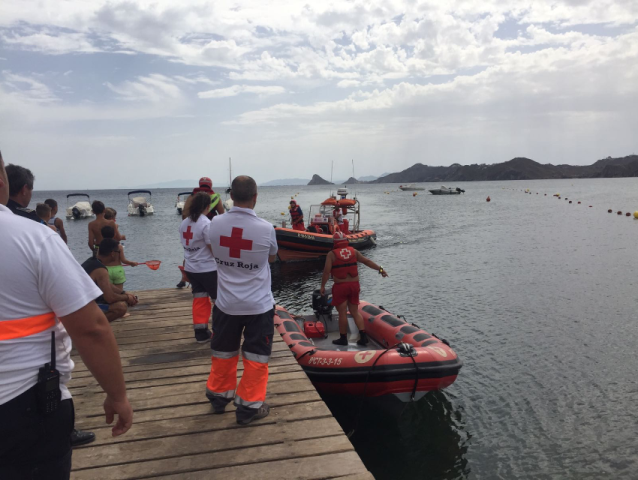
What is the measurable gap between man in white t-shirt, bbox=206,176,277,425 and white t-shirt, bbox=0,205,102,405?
1.92m

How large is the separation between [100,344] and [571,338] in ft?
33.3

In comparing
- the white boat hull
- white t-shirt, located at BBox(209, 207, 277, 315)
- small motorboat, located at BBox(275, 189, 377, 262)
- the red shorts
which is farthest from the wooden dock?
the white boat hull

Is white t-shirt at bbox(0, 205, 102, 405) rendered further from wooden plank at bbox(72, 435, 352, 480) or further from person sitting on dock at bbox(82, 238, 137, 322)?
person sitting on dock at bbox(82, 238, 137, 322)

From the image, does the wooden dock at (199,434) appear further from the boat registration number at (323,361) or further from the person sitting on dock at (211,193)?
the person sitting on dock at (211,193)

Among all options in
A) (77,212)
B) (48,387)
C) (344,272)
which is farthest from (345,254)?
(77,212)

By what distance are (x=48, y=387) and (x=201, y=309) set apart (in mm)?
3798

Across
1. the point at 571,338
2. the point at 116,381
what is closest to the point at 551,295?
the point at 571,338

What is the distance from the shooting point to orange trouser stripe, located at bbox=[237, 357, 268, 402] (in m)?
3.44

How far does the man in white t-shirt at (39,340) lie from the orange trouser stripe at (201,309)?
11.9ft

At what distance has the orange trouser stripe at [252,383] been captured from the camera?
3.44 metres

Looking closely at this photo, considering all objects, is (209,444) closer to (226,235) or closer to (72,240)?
(226,235)

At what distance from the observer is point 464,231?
29.2 meters

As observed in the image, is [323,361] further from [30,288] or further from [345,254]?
[30,288]

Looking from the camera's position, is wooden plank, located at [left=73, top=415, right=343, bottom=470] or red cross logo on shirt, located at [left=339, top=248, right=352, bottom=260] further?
red cross logo on shirt, located at [left=339, top=248, right=352, bottom=260]
